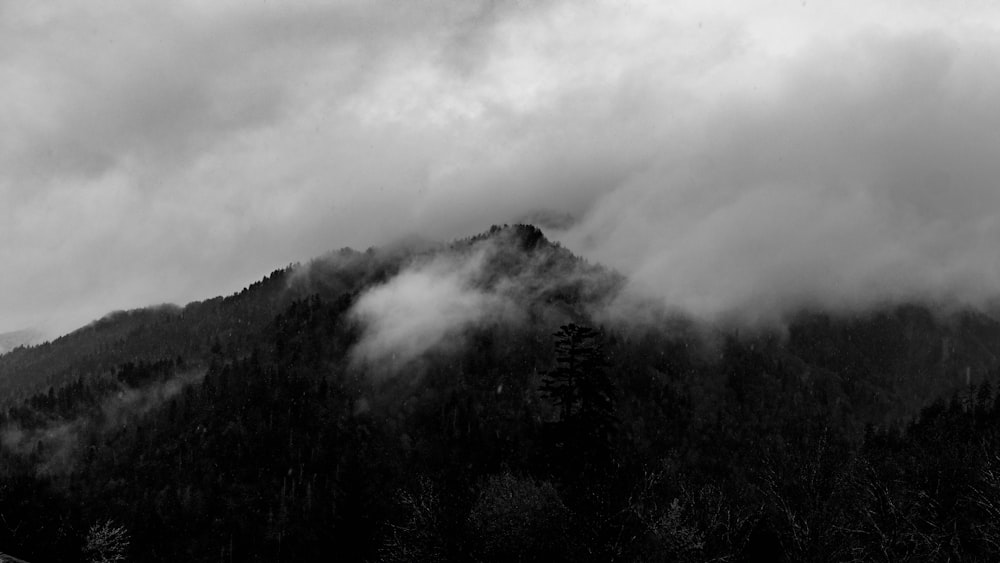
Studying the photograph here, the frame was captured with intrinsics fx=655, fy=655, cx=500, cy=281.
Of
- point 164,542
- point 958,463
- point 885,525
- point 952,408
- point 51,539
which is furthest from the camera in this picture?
point 164,542

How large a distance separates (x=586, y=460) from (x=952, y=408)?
16704 centimetres

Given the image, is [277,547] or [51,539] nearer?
[51,539]

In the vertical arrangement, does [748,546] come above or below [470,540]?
below

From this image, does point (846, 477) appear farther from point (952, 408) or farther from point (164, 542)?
point (164, 542)

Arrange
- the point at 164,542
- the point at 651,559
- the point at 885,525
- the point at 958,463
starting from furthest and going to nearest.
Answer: the point at 164,542 < the point at 958,463 < the point at 651,559 < the point at 885,525

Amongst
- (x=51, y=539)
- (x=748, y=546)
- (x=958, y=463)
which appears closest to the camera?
(x=748, y=546)

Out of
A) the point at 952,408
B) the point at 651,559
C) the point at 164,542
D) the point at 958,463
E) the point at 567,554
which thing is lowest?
the point at 952,408

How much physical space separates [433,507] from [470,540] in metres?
2.55

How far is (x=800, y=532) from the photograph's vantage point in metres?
24.8

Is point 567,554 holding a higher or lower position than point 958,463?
higher

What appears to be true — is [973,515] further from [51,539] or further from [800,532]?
[51,539]

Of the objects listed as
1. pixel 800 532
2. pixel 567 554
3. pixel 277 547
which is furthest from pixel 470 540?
pixel 277 547

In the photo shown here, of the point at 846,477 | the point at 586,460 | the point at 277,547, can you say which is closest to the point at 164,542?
the point at 277,547

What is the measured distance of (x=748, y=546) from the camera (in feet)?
124
